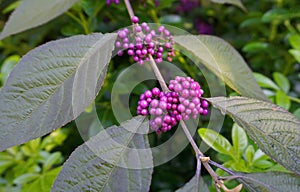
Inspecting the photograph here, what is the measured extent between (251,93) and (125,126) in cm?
27

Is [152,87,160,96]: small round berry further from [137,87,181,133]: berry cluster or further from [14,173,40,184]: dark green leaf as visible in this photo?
[14,173,40,184]: dark green leaf

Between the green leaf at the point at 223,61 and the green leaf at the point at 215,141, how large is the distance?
0.10m

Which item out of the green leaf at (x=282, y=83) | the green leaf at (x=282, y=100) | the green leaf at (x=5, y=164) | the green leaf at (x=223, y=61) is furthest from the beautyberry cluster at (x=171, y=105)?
the green leaf at (x=5, y=164)

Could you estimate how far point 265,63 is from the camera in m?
1.40

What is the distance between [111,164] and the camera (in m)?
0.62

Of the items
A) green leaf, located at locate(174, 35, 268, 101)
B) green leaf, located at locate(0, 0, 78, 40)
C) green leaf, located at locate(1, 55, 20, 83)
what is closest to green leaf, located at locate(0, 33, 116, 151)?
green leaf, located at locate(0, 0, 78, 40)

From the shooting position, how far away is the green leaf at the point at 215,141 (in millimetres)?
819

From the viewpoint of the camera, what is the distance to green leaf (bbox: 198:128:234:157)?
0.82m

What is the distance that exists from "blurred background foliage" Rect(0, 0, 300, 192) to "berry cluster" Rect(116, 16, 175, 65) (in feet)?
0.62

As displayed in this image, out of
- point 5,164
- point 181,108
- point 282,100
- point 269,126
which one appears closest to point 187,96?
point 181,108

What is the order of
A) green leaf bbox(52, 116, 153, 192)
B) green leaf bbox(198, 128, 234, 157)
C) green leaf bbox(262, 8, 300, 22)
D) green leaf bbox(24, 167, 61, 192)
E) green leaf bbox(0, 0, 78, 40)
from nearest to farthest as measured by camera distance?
green leaf bbox(52, 116, 153, 192), green leaf bbox(0, 0, 78, 40), green leaf bbox(198, 128, 234, 157), green leaf bbox(24, 167, 61, 192), green leaf bbox(262, 8, 300, 22)

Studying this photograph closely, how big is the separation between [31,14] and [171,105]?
285 mm

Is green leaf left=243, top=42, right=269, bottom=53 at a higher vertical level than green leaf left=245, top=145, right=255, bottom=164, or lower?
lower

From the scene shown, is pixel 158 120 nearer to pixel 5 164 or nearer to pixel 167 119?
pixel 167 119
